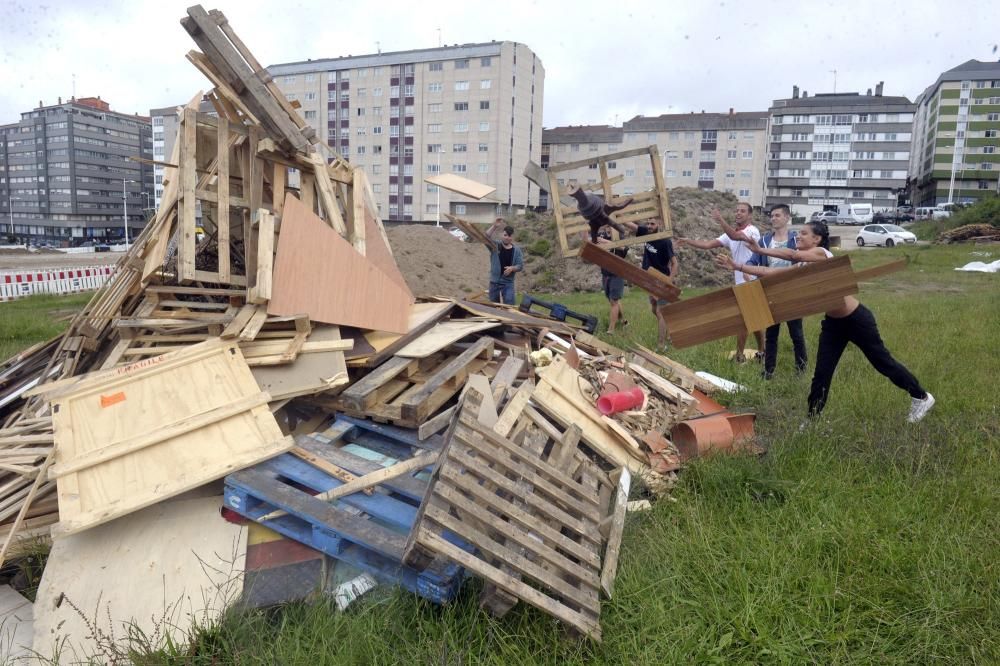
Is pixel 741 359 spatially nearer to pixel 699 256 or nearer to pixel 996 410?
pixel 996 410

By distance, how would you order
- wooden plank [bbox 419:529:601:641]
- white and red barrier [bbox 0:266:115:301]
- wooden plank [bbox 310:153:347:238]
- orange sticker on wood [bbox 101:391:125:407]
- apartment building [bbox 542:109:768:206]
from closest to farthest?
wooden plank [bbox 419:529:601:641] → orange sticker on wood [bbox 101:391:125:407] → wooden plank [bbox 310:153:347:238] → white and red barrier [bbox 0:266:115:301] → apartment building [bbox 542:109:768:206]

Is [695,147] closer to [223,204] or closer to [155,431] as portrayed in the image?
[223,204]

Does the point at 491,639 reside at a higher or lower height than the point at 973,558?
lower

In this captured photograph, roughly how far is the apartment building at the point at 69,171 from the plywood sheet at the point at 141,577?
78.7 metres

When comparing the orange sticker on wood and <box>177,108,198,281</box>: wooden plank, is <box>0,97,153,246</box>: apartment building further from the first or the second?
the orange sticker on wood

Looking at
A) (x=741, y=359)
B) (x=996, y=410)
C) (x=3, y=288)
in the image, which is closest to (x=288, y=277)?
(x=741, y=359)

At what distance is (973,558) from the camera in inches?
110

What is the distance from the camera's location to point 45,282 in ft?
48.3

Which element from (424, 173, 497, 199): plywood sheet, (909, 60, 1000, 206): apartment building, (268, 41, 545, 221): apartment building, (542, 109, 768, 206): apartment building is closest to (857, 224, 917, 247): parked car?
(424, 173, 497, 199): plywood sheet

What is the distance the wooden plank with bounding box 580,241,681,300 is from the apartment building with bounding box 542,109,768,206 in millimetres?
49528

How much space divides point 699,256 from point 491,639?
54.0 ft

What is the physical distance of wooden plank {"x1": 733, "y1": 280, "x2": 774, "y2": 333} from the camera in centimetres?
429

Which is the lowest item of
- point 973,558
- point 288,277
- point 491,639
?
point 491,639

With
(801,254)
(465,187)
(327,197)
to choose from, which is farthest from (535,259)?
(801,254)
